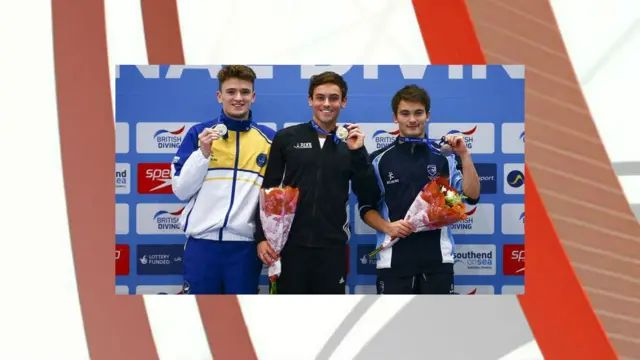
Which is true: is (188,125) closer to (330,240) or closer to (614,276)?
(330,240)

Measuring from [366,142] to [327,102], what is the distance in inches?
19.6

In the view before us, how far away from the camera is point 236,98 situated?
12.2 ft

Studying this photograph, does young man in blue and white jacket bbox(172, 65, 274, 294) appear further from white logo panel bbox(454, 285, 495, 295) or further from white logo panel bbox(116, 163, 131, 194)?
white logo panel bbox(454, 285, 495, 295)

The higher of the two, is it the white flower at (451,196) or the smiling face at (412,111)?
the smiling face at (412,111)

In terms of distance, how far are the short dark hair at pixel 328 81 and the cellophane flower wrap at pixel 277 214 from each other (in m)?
0.74

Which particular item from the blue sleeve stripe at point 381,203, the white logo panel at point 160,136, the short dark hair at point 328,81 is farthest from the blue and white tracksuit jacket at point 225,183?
the blue sleeve stripe at point 381,203

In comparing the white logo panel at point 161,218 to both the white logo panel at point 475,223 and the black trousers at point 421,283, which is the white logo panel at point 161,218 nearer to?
the black trousers at point 421,283

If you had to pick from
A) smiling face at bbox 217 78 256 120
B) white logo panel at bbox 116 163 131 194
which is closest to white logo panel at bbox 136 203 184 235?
white logo panel at bbox 116 163 131 194

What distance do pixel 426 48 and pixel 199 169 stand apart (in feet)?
6.22

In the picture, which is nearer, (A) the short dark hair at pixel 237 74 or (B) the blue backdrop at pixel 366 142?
(A) the short dark hair at pixel 237 74

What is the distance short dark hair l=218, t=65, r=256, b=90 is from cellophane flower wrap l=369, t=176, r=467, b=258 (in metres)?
1.43

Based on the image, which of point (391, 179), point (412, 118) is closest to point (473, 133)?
point (412, 118)

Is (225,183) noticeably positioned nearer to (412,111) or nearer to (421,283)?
(412,111)

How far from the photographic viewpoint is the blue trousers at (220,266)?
146 inches
